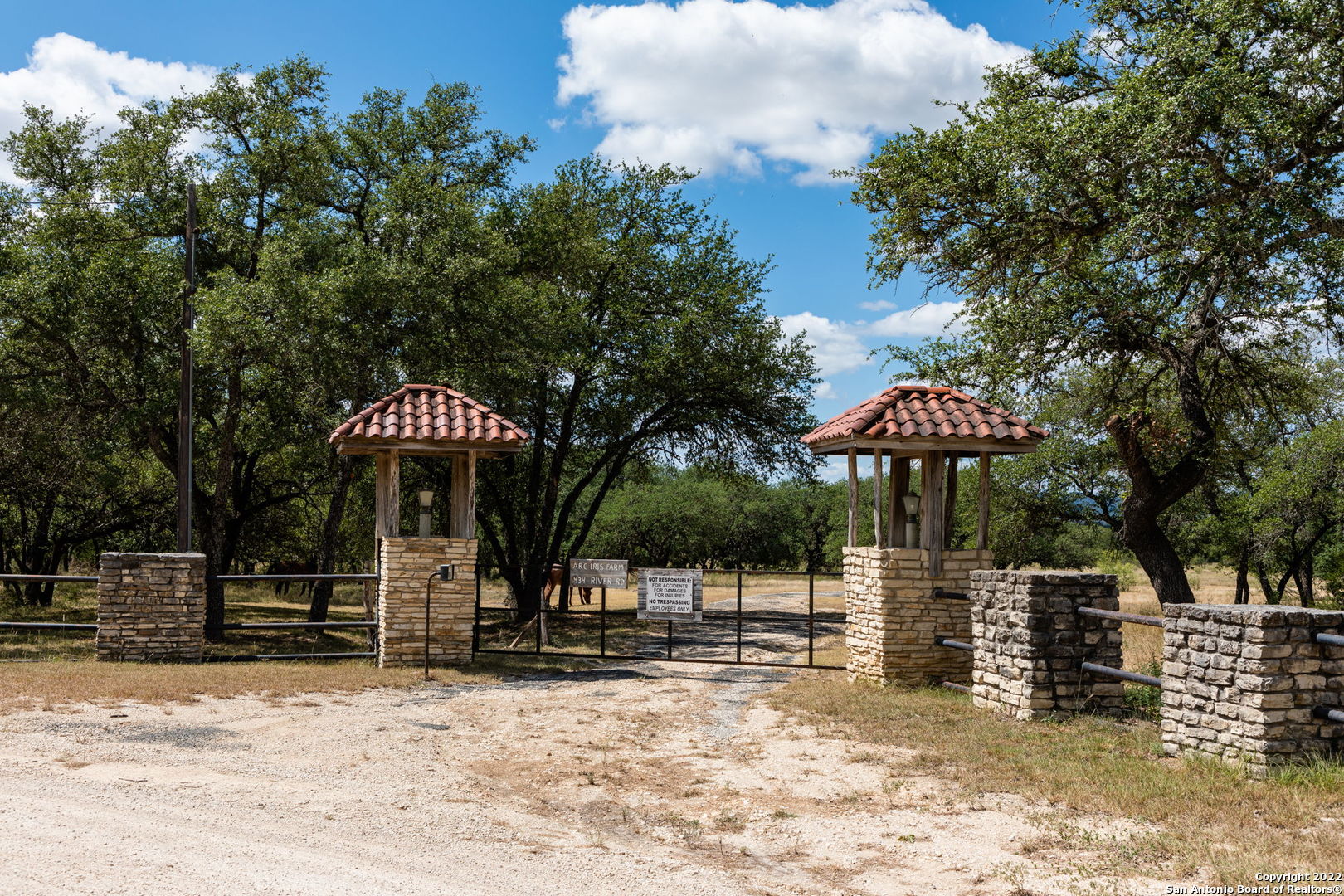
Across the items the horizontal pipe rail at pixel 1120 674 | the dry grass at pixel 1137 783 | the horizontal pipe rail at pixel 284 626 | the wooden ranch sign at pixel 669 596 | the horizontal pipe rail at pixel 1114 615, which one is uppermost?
the horizontal pipe rail at pixel 1114 615

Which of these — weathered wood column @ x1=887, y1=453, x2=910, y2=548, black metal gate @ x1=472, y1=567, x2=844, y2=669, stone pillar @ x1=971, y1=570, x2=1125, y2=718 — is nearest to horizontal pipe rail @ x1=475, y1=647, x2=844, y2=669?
black metal gate @ x1=472, y1=567, x2=844, y2=669

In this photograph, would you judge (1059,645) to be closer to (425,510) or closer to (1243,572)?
(425,510)

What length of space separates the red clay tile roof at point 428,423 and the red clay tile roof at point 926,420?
13.9ft

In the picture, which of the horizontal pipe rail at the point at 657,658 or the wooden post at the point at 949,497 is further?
the horizontal pipe rail at the point at 657,658

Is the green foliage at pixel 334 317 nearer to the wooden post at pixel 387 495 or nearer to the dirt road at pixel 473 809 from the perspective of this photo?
the wooden post at pixel 387 495

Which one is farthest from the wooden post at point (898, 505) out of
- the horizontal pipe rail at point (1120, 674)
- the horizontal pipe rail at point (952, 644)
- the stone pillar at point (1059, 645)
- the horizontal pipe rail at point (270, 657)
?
the horizontal pipe rail at point (270, 657)

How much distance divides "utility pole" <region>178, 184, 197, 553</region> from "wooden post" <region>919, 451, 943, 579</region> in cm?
1162

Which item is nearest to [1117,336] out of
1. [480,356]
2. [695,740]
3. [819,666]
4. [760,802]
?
[819,666]

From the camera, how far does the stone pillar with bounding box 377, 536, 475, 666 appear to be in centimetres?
1250

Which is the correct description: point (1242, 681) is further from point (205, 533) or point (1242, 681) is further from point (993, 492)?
point (205, 533)

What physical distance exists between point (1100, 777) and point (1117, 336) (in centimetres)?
811

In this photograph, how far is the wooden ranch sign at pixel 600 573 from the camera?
13477 mm

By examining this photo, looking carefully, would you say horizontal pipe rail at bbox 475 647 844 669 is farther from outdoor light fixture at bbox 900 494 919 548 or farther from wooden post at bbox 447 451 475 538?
outdoor light fixture at bbox 900 494 919 548

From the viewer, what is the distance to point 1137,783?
6.39 metres
